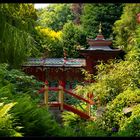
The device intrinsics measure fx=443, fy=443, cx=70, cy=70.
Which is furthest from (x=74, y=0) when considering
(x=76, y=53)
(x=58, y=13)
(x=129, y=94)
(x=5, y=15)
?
(x=58, y=13)

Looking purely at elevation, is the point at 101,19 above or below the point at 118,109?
above

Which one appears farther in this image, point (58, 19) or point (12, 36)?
point (58, 19)

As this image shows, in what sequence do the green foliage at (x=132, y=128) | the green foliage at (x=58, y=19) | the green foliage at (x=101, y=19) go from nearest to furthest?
the green foliage at (x=132, y=128) → the green foliage at (x=101, y=19) → the green foliage at (x=58, y=19)

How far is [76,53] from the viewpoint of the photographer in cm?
2541

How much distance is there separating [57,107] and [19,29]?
2617 millimetres

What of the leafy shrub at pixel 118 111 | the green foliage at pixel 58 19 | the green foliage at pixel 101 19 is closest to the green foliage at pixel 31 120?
the leafy shrub at pixel 118 111

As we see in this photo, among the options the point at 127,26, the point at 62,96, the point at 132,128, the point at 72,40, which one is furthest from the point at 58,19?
the point at 132,128

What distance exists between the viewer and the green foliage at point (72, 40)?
2543 cm

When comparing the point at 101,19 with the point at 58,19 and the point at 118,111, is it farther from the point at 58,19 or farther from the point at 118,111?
the point at 118,111

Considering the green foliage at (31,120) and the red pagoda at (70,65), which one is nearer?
the green foliage at (31,120)

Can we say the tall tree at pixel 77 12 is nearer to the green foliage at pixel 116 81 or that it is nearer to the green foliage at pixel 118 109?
the green foliage at pixel 116 81

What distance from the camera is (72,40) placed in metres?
26.0

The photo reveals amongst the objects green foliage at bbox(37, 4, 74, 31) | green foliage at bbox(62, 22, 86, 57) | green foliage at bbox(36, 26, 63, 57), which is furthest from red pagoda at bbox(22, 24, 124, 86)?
green foliage at bbox(37, 4, 74, 31)

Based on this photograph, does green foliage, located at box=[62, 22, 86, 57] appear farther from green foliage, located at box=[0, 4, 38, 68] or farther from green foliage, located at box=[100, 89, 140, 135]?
green foliage, located at box=[100, 89, 140, 135]
